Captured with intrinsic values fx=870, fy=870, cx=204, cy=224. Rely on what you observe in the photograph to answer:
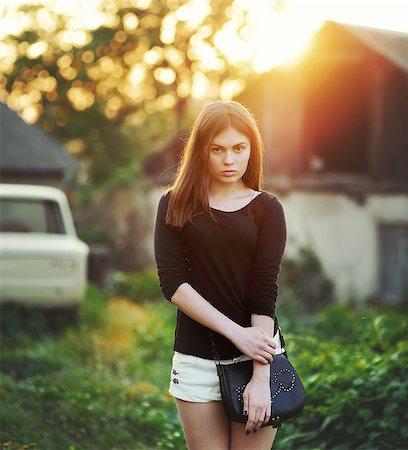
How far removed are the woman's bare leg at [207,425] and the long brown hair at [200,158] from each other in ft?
2.19

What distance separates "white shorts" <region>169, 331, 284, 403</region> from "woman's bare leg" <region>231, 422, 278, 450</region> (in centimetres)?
13

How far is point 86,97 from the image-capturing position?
3141 centimetres

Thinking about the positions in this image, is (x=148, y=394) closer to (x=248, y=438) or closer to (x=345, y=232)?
(x=248, y=438)

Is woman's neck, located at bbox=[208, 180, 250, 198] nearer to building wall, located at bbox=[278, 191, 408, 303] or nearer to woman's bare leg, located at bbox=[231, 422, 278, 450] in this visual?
woman's bare leg, located at bbox=[231, 422, 278, 450]

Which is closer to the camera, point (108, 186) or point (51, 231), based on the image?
point (51, 231)

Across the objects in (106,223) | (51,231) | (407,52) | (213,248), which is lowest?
(106,223)

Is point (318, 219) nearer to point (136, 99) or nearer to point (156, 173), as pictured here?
point (156, 173)

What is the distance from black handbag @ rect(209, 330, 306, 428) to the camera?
10.1ft

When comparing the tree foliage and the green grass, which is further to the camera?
the tree foliage

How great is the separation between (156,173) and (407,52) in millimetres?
9377

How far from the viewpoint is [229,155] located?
323 centimetres

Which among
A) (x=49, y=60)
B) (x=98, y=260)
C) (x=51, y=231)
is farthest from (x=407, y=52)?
(x=49, y=60)

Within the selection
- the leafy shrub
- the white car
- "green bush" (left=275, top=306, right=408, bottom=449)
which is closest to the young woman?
"green bush" (left=275, top=306, right=408, bottom=449)

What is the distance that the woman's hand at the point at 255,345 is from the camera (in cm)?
309
